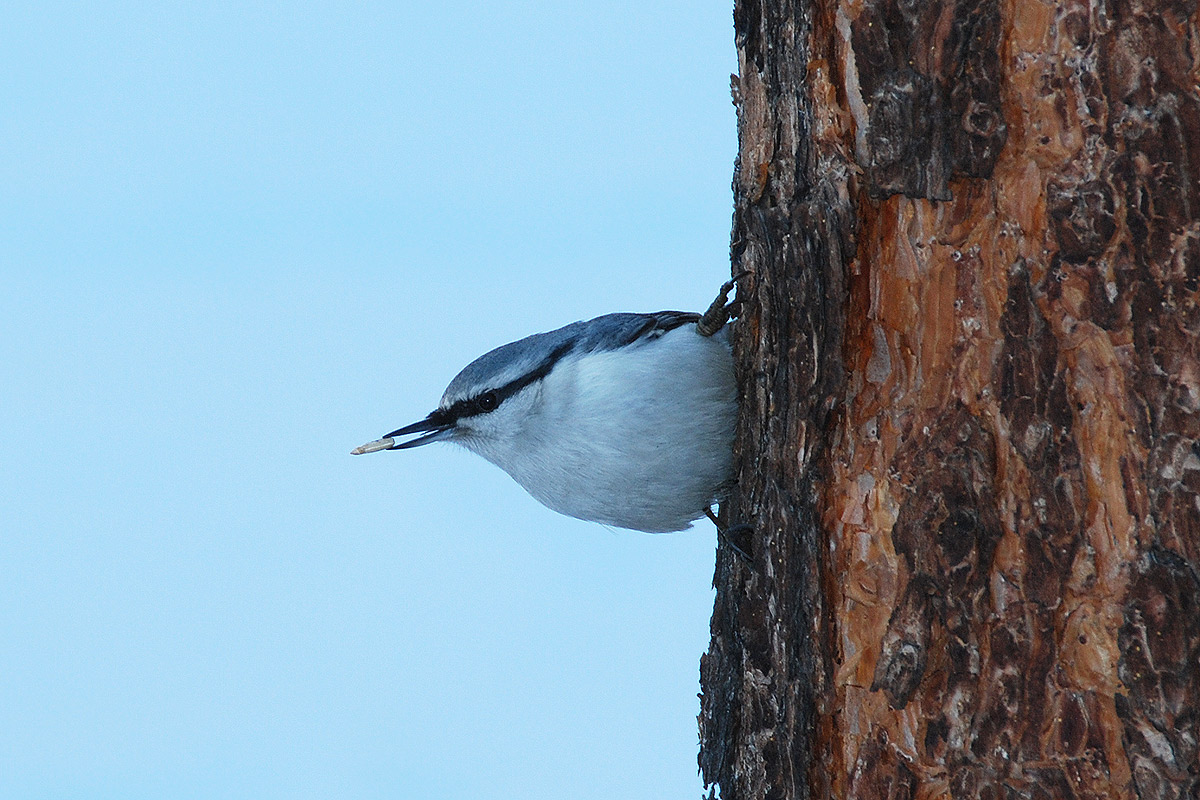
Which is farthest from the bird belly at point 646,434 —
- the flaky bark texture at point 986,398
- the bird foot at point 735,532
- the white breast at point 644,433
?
the flaky bark texture at point 986,398

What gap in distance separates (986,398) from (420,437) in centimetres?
113

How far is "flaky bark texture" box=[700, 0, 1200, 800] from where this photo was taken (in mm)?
971

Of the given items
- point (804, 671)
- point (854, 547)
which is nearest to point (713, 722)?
point (804, 671)

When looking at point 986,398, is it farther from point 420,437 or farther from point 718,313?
point 420,437

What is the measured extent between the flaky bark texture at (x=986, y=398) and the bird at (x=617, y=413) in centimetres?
31

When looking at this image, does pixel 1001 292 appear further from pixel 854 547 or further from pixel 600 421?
pixel 600 421

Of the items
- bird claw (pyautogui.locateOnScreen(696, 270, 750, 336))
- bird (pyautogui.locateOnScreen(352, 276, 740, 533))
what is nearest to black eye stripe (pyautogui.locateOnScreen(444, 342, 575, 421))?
bird (pyautogui.locateOnScreen(352, 276, 740, 533))

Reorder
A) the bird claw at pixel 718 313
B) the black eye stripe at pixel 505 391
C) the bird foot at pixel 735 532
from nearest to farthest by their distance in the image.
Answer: the bird foot at pixel 735 532, the bird claw at pixel 718 313, the black eye stripe at pixel 505 391

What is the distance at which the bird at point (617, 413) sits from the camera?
1599 mm

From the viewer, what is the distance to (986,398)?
1064 mm

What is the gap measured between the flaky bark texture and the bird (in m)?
0.31

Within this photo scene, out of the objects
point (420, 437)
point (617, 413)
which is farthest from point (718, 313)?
point (420, 437)

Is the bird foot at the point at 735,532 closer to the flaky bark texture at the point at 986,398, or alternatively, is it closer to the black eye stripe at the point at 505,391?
the flaky bark texture at the point at 986,398

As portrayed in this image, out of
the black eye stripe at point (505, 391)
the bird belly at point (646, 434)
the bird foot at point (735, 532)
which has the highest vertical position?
the black eye stripe at point (505, 391)
